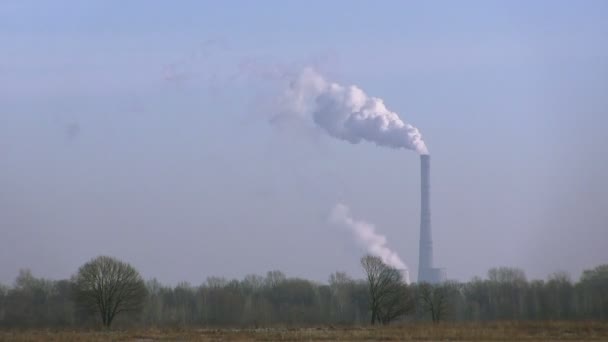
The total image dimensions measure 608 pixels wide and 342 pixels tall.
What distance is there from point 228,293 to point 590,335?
4934cm

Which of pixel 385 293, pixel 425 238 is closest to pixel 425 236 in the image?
pixel 425 238

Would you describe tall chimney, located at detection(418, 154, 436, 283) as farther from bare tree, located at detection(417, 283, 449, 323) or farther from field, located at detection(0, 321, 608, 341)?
field, located at detection(0, 321, 608, 341)

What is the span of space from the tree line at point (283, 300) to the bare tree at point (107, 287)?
0.07 metres

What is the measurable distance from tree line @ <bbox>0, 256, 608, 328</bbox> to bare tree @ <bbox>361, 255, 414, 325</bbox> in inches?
2.9

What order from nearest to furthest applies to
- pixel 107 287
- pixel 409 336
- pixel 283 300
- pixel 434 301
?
1. pixel 409 336
2. pixel 107 287
3. pixel 434 301
4. pixel 283 300

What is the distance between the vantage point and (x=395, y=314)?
64.2 metres

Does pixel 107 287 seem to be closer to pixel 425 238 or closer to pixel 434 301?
pixel 434 301

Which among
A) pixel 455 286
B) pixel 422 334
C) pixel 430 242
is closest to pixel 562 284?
pixel 455 286

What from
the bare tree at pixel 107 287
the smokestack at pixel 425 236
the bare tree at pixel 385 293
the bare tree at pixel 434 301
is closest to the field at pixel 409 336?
the bare tree at pixel 107 287

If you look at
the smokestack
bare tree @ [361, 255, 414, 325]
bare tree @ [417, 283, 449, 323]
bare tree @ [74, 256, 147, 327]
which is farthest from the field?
the smokestack

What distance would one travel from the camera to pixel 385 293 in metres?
65.6

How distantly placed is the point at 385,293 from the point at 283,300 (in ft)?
83.6

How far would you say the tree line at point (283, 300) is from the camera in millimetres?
61688

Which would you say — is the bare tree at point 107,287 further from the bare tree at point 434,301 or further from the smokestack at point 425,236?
the smokestack at point 425,236
